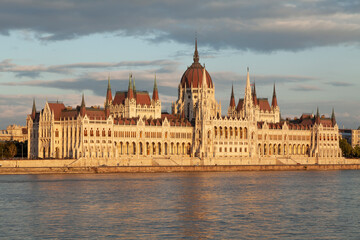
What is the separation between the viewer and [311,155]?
163 metres

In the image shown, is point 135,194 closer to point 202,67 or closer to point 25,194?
point 25,194

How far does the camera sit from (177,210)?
201ft

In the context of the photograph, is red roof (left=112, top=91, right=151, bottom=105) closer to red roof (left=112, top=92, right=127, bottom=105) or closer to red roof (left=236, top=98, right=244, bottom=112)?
red roof (left=112, top=92, right=127, bottom=105)

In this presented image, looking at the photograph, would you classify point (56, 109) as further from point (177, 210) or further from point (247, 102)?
point (177, 210)

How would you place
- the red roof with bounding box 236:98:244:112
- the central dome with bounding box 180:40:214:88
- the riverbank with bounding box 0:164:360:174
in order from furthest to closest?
the red roof with bounding box 236:98:244:112, the central dome with bounding box 180:40:214:88, the riverbank with bounding box 0:164:360:174

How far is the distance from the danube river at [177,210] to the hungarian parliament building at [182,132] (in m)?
35.8

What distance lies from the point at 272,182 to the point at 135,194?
2732cm

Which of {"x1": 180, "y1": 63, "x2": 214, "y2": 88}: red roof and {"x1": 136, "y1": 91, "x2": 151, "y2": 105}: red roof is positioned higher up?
{"x1": 180, "y1": 63, "x2": 214, "y2": 88}: red roof

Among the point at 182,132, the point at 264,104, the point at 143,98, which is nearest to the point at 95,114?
the point at 182,132

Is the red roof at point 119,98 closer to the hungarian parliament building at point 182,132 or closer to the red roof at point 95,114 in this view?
the hungarian parliament building at point 182,132

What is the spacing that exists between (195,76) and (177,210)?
104m

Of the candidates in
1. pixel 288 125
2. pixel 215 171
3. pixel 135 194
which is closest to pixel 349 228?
pixel 135 194

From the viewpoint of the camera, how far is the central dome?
163000 mm

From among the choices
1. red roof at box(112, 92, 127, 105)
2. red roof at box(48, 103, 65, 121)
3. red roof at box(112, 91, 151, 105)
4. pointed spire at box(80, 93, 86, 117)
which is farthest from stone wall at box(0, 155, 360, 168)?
red roof at box(112, 92, 127, 105)
